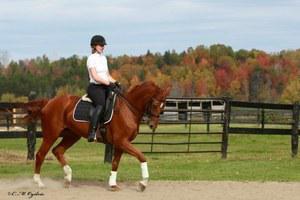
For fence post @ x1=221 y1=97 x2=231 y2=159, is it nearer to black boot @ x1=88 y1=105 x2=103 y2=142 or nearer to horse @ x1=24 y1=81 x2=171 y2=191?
horse @ x1=24 y1=81 x2=171 y2=191

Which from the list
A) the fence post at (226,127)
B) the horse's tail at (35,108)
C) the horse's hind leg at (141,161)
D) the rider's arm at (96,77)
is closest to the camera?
the horse's hind leg at (141,161)

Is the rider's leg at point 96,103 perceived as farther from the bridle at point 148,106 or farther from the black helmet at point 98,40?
the black helmet at point 98,40

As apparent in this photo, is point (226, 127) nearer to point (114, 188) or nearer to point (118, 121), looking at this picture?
point (118, 121)

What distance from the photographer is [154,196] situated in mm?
9281

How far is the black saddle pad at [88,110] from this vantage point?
9984mm

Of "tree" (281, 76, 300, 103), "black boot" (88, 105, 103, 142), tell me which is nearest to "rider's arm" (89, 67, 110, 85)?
"black boot" (88, 105, 103, 142)

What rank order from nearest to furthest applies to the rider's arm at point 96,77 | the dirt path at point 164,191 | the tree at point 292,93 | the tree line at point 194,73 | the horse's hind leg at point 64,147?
the dirt path at point 164,191, the rider's arm at point 96,77, the horse's hind leg at point 64,147, the tree at point 292,93, the tree line at point 194,73

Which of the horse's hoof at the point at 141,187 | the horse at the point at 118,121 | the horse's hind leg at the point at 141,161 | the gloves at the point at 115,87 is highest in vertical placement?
the gloves at the point at 115,87

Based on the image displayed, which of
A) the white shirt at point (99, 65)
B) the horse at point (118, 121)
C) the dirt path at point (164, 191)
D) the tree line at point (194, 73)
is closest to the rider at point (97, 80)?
the white shirt at point (99, 65)

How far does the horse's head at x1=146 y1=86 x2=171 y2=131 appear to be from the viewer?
9875 millimetres

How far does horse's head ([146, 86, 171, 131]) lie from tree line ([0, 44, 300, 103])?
103 m

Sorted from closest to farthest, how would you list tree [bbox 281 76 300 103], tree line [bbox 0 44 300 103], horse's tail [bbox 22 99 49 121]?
horse's tail [bbox 22 99 49 121] → tree [bbox 281 76 300 103] → tree line [bbox 0 44 300 103]

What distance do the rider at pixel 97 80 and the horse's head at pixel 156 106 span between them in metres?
0.74

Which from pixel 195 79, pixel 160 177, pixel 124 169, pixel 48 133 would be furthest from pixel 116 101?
pixel 195 79
